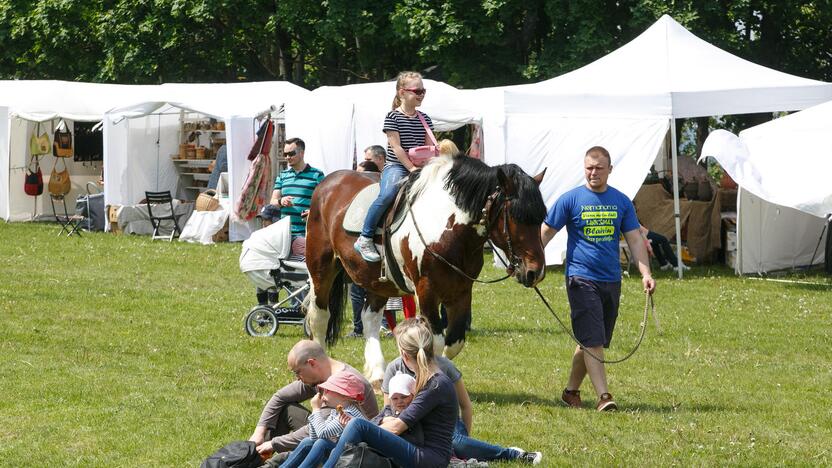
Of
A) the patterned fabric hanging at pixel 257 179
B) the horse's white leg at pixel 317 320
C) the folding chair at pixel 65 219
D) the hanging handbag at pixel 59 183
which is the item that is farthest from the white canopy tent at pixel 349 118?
the horse's white leg at pixel 317 320

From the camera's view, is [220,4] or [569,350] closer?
[569,350]

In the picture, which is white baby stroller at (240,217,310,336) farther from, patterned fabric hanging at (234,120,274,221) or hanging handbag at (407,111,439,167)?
patterned fabric hanging at (234,120,274,221)

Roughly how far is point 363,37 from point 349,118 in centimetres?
916

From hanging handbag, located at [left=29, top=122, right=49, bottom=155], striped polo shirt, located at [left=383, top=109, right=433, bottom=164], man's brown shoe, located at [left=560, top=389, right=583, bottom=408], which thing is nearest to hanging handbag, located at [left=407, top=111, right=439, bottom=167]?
striped polo shirt, located at [left=383, top=109, right=433, bottom=164]

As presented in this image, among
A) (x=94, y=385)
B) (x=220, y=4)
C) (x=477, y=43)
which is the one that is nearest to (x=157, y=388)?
(x=94, y=385)

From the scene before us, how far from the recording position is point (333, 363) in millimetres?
6648

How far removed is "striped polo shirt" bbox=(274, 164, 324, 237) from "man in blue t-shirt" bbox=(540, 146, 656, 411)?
13.2 feet

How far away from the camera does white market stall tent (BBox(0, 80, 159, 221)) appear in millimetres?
26094

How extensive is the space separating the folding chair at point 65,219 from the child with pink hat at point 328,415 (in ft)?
58.2

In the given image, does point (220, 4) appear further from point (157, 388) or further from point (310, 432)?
point (310, 432)

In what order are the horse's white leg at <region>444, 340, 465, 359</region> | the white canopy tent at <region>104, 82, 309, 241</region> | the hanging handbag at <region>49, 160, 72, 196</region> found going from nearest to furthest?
1. the horse's white leg at <region>444, 340, 465, 359</region>
2. the white canopy tent at <region>104, 82, 309, 241</region>
3. the hanging handbag at <region>49, 160, 72, 196</region>

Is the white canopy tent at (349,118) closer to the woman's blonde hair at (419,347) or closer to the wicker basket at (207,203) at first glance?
the wicker basket at (207,203)

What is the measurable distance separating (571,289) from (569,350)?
3.07 meters

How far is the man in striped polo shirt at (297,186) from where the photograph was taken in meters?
12.0
